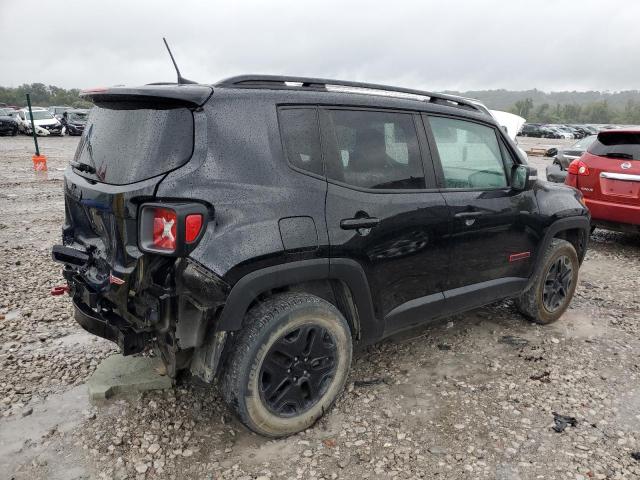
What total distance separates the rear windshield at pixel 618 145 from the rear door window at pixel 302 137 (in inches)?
205

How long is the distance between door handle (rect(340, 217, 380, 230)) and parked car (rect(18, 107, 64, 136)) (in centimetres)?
2883

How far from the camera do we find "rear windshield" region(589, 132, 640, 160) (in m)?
6.17

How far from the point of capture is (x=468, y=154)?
11.6 ft

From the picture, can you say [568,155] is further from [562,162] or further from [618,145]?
[618,145]

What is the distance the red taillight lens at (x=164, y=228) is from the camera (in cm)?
216

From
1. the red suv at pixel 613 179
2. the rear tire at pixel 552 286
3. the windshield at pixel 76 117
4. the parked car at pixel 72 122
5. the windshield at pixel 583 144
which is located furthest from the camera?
the windshield at pixel 76 117

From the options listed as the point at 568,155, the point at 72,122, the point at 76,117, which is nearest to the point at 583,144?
the point at 568,155

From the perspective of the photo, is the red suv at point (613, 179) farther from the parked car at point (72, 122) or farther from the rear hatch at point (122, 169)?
the parked car at point (72, 122)

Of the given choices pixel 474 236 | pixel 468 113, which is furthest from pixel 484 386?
pixel 468 113

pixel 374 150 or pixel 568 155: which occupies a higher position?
pixel 374 150

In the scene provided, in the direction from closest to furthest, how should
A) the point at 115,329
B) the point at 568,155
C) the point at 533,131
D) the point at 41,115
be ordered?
the point at 115,329 → the point at 568,155 → the point at 41,115 → the point at 533,131

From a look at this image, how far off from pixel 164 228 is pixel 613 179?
5985mm

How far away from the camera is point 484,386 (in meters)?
3.26

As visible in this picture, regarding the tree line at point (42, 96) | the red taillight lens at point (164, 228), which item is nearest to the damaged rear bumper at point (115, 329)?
the red taillight lens at point (164, 228)
